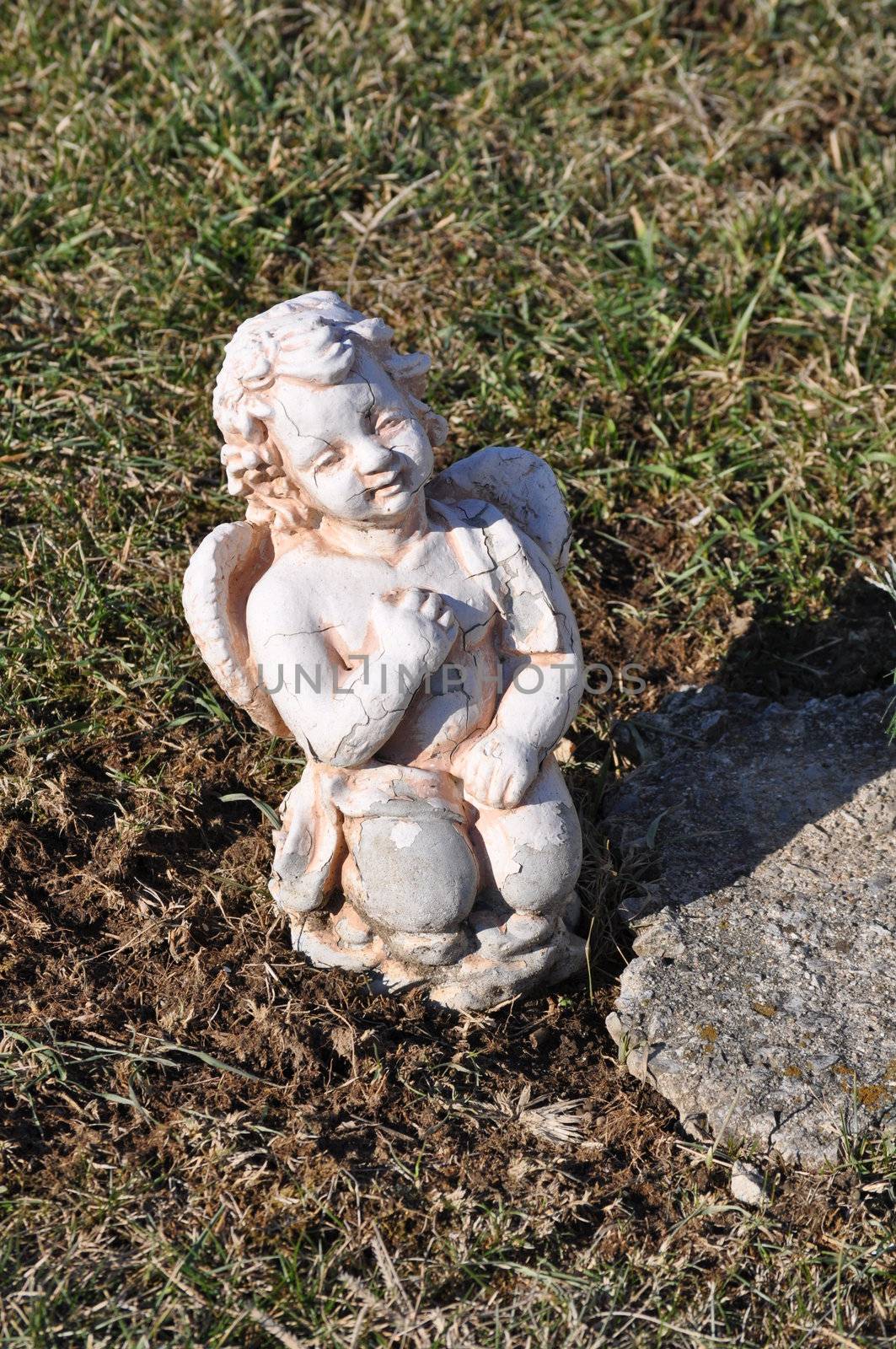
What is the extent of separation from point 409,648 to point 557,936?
0.75 metres

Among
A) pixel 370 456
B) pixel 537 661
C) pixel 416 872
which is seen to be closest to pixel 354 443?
pixel 370 456

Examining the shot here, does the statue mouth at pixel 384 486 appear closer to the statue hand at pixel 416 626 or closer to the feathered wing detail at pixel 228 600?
the statue hand at pixel 416 626

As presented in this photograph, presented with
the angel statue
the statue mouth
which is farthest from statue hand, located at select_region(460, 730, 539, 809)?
the statue mouth

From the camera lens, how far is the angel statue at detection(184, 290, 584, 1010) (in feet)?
9.72

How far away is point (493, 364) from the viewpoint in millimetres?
4863

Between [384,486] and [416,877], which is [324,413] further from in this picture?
[416,877]

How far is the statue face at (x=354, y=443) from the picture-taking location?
2904 mm

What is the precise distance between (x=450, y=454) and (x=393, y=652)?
5.76ft

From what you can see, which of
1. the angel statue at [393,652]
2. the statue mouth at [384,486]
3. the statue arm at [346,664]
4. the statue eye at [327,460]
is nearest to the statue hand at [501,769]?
the angel statue at [393,652]

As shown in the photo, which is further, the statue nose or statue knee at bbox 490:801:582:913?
statue knee at bbox 490:801:582:913

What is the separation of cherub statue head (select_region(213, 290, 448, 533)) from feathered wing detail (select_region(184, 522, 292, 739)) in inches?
4.8

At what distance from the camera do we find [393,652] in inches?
119

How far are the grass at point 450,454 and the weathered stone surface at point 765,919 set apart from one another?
10 cm

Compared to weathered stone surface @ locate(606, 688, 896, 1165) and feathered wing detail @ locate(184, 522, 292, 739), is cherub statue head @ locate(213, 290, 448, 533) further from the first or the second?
weathered stone surface @ locate(606, 688, 896, 1165)
